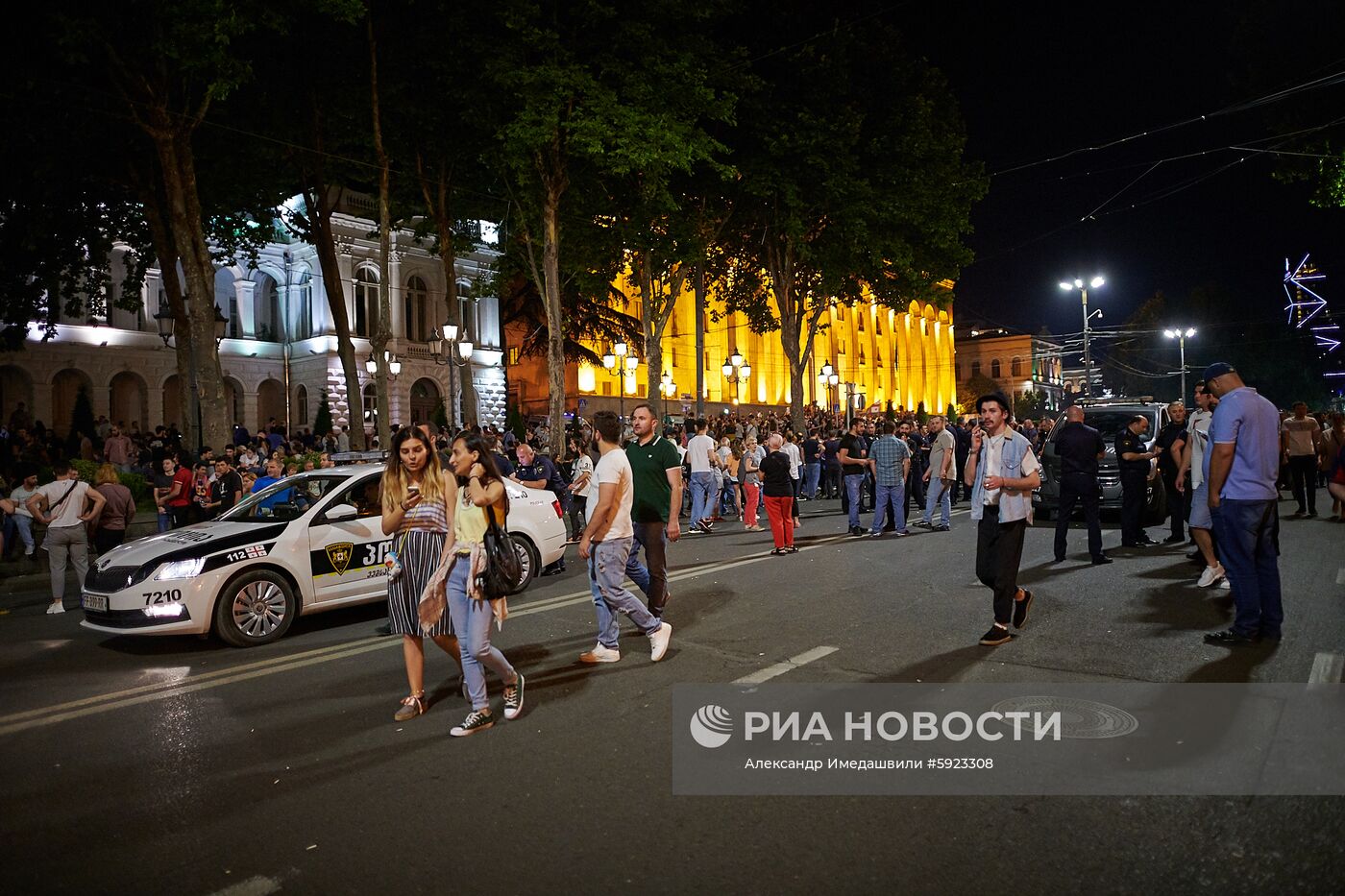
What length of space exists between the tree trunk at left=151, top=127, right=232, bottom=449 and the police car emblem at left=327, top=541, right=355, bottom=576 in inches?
413

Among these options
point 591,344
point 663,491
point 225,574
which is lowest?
point 225,574

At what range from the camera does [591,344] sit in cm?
5191

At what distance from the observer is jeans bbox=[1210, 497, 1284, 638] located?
6.36 metres

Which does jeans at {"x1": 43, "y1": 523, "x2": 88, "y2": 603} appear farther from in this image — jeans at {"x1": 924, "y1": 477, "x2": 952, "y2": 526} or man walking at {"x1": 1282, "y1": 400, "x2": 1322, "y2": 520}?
man walking at {"x1": 1282, "y1": 400, "x2": 1322, "y2": 520}

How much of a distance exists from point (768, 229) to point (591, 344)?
21701 mm

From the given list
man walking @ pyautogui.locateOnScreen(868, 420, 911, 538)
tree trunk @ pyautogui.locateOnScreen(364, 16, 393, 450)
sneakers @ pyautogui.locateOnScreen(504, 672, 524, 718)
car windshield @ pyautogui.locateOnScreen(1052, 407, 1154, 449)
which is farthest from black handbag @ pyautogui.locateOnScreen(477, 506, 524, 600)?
tree trunk @ pyautogui.locateOnScreen(364, 16, 393, 450)

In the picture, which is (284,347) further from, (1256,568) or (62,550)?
(1256,568)

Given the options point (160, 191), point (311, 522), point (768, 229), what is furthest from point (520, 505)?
point (768, 229)

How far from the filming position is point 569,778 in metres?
4.34

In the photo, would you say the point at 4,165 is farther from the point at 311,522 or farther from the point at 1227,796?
the point at 1227,796

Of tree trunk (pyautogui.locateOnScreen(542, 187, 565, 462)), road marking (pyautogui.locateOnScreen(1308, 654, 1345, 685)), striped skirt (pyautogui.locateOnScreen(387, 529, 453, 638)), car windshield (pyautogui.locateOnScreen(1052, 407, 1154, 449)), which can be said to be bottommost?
road marking (pyautogui.locateOnScreen(1308, 654, 1345, 685))

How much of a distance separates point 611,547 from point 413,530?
1.63 m

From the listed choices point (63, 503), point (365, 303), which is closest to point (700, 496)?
point (63, 503)

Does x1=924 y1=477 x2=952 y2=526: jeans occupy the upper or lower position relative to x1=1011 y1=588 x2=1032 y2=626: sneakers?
upper
